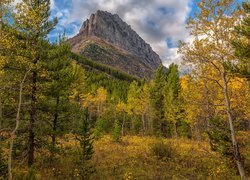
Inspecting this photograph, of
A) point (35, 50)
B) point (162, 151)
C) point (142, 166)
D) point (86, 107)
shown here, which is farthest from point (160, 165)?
point (35, 50)

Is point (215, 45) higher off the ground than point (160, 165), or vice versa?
point (215, 45)

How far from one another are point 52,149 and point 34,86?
4371 mm

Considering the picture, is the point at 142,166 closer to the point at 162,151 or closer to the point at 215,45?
the point at 162,151

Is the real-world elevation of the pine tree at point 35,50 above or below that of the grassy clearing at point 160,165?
above

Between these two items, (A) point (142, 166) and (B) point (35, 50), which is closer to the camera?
(B) point (35, 50)

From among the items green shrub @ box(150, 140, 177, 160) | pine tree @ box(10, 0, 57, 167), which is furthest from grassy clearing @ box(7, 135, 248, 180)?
pine tree @ box(10, 0, 57, 167)

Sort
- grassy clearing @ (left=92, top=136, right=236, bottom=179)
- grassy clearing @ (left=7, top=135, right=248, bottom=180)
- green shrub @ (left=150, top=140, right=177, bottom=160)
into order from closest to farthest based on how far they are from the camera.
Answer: grassy clearing @ (left=7, top=135, right=248, bottom=180) → grassy clearing @ (left=92, top=136, right=236, bottom=179) → green shrub @ (left=150, top=140, right=177, bottom=160)

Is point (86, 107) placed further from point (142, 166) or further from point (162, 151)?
point (162, 151)

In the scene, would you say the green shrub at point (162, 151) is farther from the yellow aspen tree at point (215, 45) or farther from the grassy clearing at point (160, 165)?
the yellow aspen tree at point (215, 45)

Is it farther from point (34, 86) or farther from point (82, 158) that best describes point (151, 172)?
point (34, 86)

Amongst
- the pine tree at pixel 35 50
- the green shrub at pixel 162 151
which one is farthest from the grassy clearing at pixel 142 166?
the pine tree at pixel 35 50

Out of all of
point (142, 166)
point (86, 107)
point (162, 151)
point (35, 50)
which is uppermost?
point (35, 50)

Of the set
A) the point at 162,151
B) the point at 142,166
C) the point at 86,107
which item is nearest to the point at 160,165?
the point at 142,166

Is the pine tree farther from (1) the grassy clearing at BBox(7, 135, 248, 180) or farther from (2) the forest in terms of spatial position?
(1) the grassy clearing at BBox(7, 135, 248, 180)
